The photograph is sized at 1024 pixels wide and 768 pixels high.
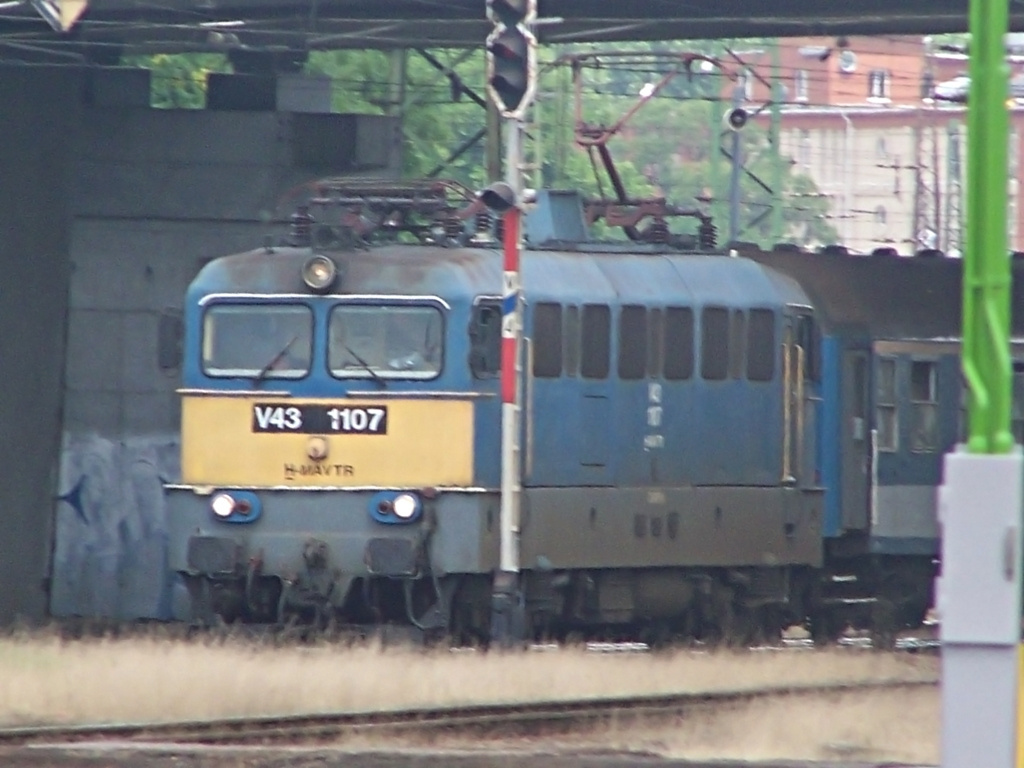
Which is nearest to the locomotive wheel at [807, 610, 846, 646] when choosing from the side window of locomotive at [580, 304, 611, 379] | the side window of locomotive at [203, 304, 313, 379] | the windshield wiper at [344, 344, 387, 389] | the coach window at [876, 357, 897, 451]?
the coach window at [876, 357, 897, 451]

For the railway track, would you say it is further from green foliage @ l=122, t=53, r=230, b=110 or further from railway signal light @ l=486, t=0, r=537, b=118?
green foliage @ l=122, t=53, r=230, b=110

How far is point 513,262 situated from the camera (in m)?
16.3

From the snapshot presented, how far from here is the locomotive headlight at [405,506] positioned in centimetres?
1645

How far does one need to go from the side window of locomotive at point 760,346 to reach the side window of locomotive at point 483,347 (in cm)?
276

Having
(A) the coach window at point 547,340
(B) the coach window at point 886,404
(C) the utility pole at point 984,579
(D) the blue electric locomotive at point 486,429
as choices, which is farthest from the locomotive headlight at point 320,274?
(C) the utility pole at point 984,579

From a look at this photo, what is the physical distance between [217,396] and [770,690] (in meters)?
4.71

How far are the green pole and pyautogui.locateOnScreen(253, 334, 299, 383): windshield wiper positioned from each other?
10.4 meters

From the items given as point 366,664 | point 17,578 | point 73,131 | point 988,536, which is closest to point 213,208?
point 73,131

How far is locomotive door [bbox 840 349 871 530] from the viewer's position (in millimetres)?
20109

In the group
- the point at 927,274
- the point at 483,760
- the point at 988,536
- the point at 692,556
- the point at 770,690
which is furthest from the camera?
the point at 927,274

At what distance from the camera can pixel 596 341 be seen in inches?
692

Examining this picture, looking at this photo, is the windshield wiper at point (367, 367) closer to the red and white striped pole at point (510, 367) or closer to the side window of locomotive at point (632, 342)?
the red and white striped pole at point (510, 367)

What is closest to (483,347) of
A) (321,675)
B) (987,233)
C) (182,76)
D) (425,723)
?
(321,675)

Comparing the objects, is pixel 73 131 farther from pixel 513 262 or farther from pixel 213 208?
pixel 513 262
